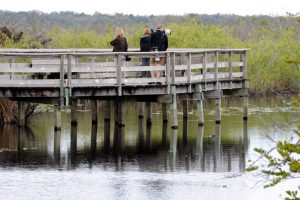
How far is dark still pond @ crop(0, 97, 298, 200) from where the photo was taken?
2269cm

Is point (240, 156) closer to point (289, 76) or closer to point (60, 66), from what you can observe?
point (60, 66)

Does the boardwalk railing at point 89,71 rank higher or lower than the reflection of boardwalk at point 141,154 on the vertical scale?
higher

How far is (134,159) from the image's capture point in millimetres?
27359

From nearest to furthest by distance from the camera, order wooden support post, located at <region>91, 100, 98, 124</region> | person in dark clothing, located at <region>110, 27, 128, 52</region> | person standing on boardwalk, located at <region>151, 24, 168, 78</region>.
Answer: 1. person in dark clothing, located at <region>110, 27, 128, 52</region>
2. person standing on boardwalk, located at <region>151, 24, 168, 78</region>
3. wooden support post, located at <region>91, 100, 98, 124</region>

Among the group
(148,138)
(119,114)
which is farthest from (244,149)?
(119,114)

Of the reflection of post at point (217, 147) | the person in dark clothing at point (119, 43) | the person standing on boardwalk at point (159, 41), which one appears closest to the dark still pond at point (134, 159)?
the reflection of post at point (217, 147)

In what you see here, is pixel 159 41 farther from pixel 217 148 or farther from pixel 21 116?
pixel 217 148

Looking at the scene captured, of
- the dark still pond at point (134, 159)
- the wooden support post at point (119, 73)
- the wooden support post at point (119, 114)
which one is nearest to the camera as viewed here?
the dark still pond at point (134, 159)

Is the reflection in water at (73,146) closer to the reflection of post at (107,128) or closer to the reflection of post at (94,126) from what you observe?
the reflection of post at (94,126)

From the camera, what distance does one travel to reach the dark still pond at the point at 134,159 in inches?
893

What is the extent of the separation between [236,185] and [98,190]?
2744 mm

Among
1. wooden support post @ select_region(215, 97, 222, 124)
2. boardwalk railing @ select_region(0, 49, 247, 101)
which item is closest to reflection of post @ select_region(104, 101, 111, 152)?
boardwalk railing @ select_region(0, 49, 247, 101)

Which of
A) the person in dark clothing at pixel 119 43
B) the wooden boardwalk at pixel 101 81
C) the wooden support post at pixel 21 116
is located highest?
the person in dark clothing at pixel 119 43

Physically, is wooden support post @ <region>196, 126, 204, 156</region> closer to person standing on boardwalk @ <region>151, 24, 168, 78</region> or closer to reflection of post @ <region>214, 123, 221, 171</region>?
reflection of post @ <region>214, 123, 221, 171</region>
